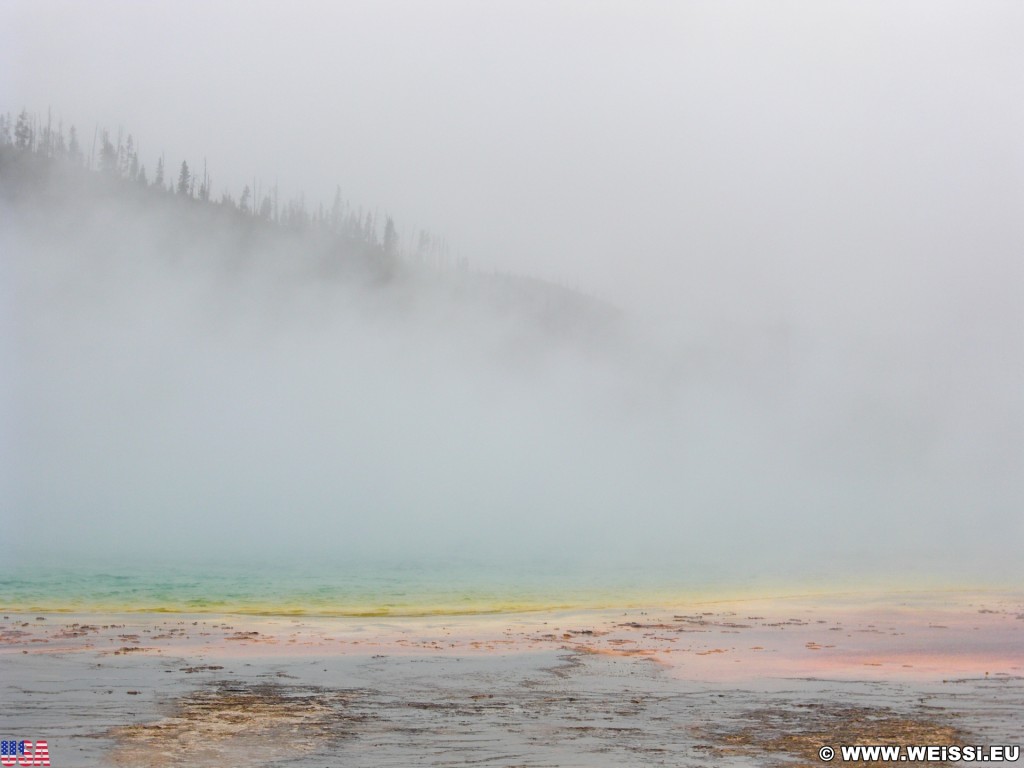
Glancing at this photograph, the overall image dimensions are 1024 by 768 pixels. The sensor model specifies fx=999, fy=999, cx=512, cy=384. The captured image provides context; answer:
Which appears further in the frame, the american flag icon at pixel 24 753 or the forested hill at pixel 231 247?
the forested hill at pixel 231 247

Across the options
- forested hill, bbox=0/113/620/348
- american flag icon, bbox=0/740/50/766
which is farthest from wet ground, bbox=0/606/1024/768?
forested hill, bbox=0/113/620/348

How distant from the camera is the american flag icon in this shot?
7383 millimetres

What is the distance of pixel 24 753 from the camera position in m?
7.53

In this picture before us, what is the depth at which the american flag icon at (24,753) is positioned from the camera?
7383 millimetres

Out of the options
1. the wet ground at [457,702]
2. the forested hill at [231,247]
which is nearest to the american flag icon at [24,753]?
the wet ground at [457,702]

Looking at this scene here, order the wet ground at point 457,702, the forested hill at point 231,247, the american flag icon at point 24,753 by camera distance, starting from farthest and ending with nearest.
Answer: the forested hill at point 231,247
the wet ground at point 457,702
the american flag icon at point 24,753

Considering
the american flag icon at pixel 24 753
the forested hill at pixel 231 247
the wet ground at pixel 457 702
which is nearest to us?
the american flag icon at pixel 24 753

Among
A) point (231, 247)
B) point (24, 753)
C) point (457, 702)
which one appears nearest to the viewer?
point (24, 753)

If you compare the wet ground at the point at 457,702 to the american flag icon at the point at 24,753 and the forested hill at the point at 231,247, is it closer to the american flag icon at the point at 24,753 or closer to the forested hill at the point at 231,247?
the american flag icon at the point at 24,753

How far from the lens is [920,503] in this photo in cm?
5128

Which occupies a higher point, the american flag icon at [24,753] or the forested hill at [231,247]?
the forested hill at [231,247]

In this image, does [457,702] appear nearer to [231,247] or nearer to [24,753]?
[24,753]

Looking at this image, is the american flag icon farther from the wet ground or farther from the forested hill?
the forested hill

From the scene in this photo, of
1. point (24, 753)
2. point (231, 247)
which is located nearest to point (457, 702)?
point (24, 753)
